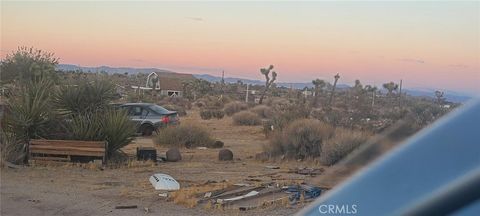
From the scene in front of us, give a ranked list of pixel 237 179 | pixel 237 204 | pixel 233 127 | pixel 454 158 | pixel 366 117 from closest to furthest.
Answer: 1. pixel 454 158
2. pixel 237 204
3. pixel 237 179
4. pixel 366 117
5. pixel 233 127

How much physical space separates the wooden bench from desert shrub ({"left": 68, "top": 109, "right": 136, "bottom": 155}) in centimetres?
58

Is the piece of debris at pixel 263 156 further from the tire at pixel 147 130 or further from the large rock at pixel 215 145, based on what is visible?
the tire at pixel 147 130

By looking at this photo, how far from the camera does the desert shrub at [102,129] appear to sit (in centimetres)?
1753

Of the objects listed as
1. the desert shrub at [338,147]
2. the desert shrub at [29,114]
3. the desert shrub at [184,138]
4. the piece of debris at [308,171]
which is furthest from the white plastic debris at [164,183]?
the desert shrub at [184,138]

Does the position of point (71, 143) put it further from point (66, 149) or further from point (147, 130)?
point (147, 130)

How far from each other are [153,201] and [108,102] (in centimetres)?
827

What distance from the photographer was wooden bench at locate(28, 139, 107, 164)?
664 inches

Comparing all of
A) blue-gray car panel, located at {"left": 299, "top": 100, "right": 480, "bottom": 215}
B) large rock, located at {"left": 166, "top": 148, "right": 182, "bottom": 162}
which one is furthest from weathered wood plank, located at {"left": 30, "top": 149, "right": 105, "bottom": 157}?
blue-gray car panel, located at {"left": 299, "top": 100, "right": 480, "bottom": 215}

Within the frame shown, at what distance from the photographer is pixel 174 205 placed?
1097cm

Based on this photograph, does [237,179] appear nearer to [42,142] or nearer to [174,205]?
[174,205]

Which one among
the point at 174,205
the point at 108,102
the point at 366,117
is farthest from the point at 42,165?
the point at 366,117

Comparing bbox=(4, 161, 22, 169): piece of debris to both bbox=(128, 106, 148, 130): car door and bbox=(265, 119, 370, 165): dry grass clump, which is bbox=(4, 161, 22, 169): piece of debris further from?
bbox=(128, 106, 148, 130): car door

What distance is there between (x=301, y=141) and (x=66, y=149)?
641cm

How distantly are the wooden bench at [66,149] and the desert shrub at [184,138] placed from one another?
6835 mm
